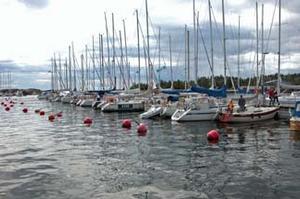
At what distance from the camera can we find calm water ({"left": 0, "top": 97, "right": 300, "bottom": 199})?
17000 millimetres

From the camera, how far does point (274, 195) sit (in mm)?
16156

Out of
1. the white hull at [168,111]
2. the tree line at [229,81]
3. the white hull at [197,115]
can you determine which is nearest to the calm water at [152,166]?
the white hull at [197,115]

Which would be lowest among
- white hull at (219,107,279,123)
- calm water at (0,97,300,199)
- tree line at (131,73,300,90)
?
calm water at (0,97,300,199)

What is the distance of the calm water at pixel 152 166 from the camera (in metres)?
17.0

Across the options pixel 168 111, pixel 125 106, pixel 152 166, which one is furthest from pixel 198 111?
pixel 152 166

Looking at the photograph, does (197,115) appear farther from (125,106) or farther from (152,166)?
(152,166)

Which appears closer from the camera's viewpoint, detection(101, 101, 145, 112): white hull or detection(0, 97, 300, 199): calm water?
detection(0, 97, 300, 199): calm water

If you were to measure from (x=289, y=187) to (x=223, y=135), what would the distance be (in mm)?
17559

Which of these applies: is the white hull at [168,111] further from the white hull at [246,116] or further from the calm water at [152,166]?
the calm water at [152,166]

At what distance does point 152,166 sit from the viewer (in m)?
22.0

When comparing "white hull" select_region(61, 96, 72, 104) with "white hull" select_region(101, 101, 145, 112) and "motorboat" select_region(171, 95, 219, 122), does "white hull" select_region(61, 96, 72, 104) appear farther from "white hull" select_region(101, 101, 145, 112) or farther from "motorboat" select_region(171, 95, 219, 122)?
"motorboat" select_region(171, 95, 219, 122)

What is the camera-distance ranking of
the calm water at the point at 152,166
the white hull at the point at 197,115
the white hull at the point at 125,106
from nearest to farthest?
1. the calm water at the point at 152,166
2. the white hull at the point at 197,115
3. the white hull at the point at 125,106

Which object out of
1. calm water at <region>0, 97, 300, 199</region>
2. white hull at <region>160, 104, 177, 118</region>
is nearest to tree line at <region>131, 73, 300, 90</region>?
white hull at <region>160, 104, 177, 118</region>

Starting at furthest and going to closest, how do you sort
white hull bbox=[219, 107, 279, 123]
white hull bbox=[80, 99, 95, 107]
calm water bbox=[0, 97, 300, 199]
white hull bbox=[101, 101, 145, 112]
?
1. white hull bbox=[80, 99, 95, 107]
2. white hull bbox=[101, 101, 145, 112]
3. white hull bbox=[219, 107, 279, 123]
4. calm water bbox=[0, 97, 300, 199]
